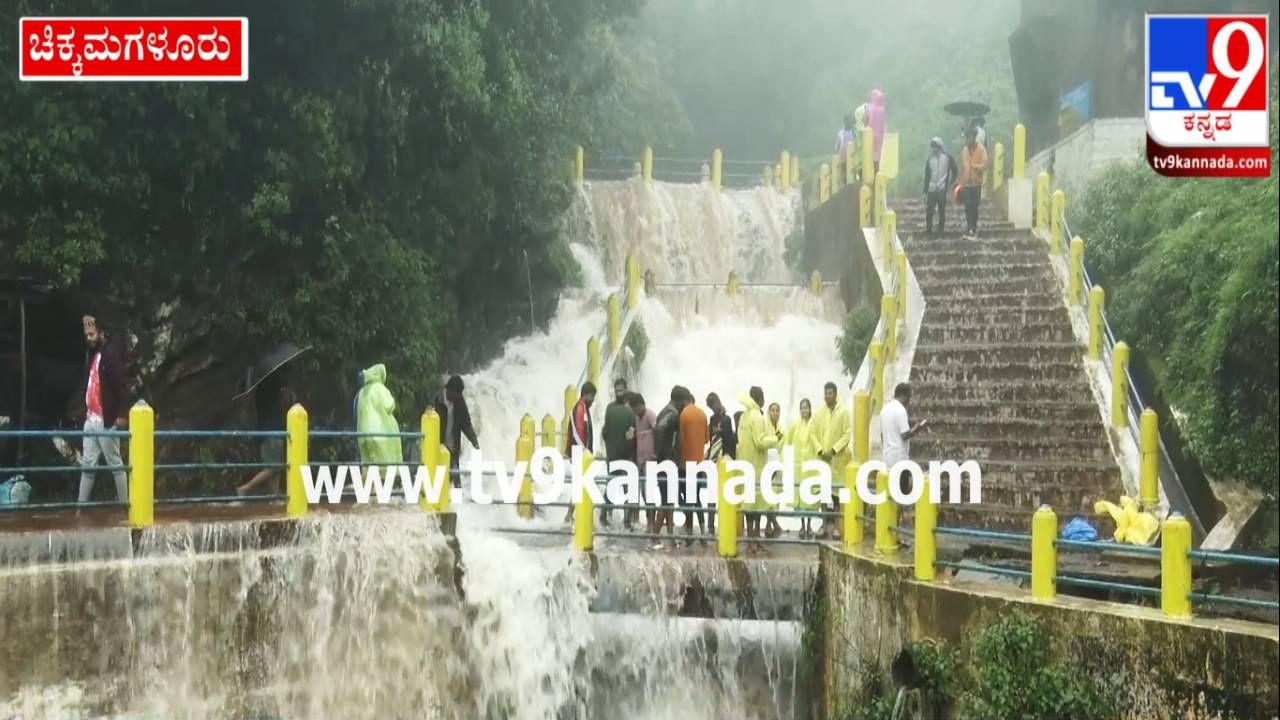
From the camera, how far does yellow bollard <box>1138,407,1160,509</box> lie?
1219 cm

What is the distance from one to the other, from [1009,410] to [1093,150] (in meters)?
4.23

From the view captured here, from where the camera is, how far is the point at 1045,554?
26.7 feet

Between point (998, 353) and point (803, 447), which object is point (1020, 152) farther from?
point (803, 447)

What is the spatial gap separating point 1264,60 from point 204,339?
11.5m

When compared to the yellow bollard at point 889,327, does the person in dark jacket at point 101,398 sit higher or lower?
lower

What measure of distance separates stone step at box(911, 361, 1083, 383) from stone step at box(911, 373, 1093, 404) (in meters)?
0.11

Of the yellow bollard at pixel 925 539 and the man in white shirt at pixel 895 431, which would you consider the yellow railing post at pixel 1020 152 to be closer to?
the man in white shirt at pixel 895 431

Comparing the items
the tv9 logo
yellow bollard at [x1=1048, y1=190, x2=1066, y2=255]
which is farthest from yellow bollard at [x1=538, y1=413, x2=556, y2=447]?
the tv9 logo

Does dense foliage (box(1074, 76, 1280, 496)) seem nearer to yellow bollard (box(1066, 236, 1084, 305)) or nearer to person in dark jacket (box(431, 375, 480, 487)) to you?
yellow bollard (box(1066, 236, 1084, 305))

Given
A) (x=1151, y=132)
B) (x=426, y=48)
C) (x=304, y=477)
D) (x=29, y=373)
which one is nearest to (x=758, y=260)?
(x=426, y=48)

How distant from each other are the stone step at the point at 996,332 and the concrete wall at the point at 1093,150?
2165mm

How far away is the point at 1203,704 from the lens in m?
6.98

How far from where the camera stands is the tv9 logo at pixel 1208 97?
24.8 feet

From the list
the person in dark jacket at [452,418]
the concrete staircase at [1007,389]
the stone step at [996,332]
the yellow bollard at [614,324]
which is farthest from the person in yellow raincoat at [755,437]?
the yellow bollard at [614,324]
